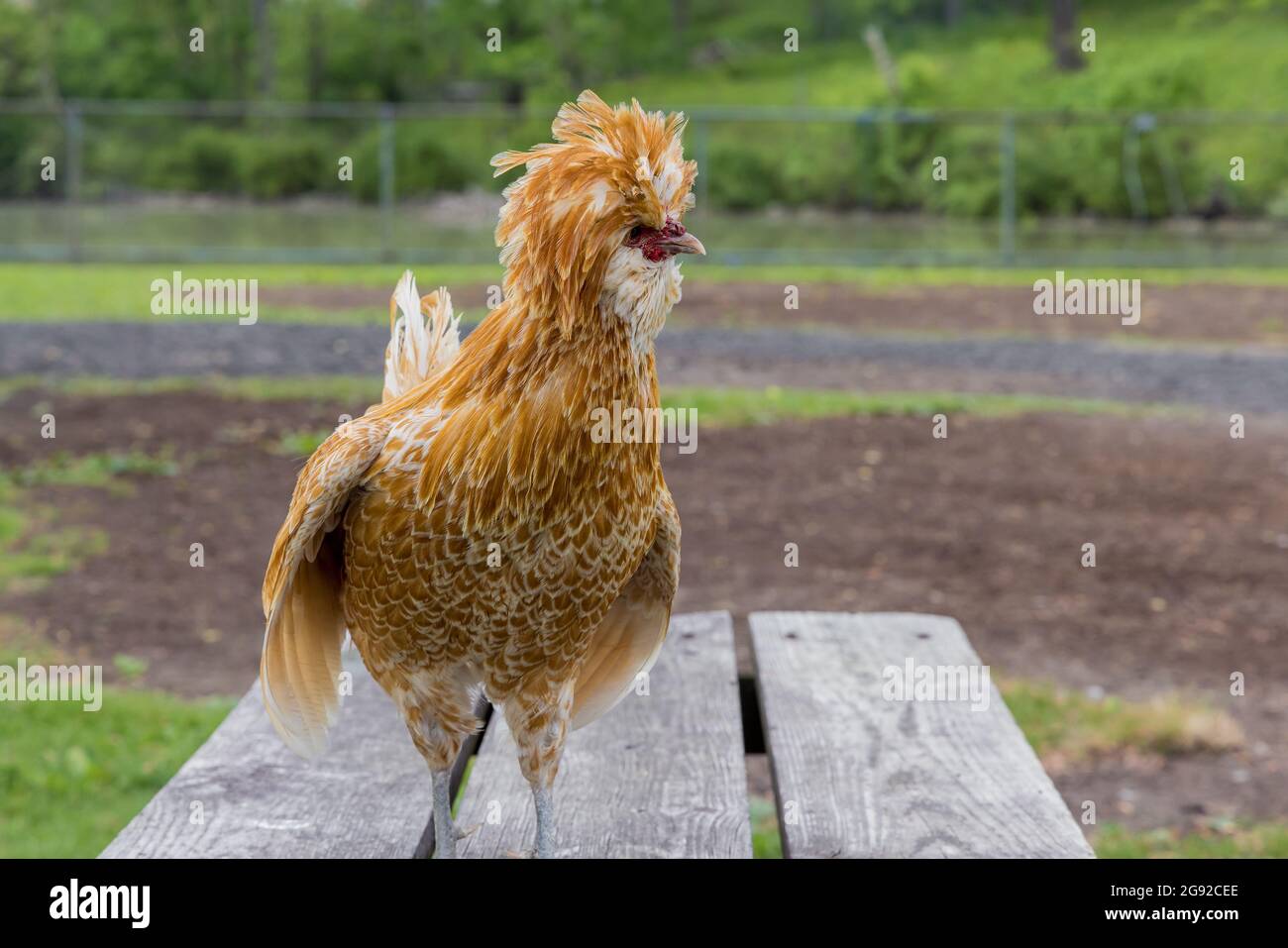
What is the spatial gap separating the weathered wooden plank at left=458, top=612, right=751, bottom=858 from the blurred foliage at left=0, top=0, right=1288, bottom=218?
1441 centimetres

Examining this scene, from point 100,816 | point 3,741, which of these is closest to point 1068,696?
point 100,816

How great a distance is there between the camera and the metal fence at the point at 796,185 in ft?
70.0

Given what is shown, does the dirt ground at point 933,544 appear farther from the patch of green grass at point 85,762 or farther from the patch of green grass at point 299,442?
the patch of green grass at point 85,762

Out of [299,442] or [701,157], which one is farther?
[701,157]

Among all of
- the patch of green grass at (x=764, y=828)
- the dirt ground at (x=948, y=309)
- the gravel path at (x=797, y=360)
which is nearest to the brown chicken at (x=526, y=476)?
the patch of green grass at (x=764, y=828)

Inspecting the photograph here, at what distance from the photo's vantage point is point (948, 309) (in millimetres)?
15648

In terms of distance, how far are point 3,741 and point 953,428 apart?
21.3 ft

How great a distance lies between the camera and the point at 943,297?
16.7 metres

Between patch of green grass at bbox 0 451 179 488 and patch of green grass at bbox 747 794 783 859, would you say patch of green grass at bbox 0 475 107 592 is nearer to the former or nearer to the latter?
patch of green grass at bbox 0 451 179 488

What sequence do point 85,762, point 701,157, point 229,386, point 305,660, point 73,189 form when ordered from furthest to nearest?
point 701,157 → point 73,189 → point 229,386 → point 85,762 → point 305,660

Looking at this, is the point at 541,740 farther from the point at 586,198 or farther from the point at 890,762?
the point at 586,198

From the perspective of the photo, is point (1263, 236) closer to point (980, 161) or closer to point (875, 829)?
point (980, 161)

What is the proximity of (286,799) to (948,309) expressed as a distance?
13.8m

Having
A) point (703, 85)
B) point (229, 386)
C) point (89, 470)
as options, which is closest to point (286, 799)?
point (89, 470)
